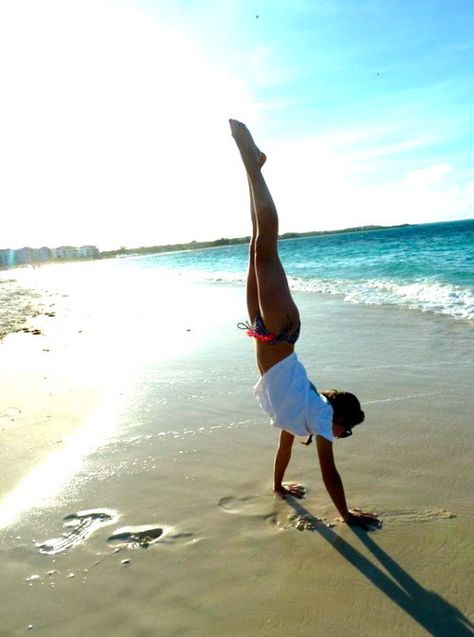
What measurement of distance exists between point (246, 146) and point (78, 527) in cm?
263

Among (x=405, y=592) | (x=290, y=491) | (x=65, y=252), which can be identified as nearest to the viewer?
(x=405, y=592)

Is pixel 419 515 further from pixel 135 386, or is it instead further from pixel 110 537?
pixel 135 386

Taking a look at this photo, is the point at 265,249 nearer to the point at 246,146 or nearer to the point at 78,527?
the point at 246,146

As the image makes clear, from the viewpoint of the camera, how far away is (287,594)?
104 inches

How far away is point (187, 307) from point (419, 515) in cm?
1154

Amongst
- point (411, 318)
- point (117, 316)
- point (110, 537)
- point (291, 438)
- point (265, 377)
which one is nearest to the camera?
point (110, 537)

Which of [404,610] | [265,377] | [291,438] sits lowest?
[404,610]

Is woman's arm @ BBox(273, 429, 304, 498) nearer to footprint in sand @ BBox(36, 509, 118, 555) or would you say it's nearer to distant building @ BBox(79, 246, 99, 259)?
footprint in sand @ BBox(36, 509, 118, 555)

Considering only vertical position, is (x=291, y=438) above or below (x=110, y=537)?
above

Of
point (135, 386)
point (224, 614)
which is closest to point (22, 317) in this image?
point (135, 386)

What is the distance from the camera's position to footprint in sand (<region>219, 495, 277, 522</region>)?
11.2ft

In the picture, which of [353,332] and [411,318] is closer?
[353,332]

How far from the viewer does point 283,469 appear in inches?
145

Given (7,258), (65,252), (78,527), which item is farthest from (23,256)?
(78,527)
